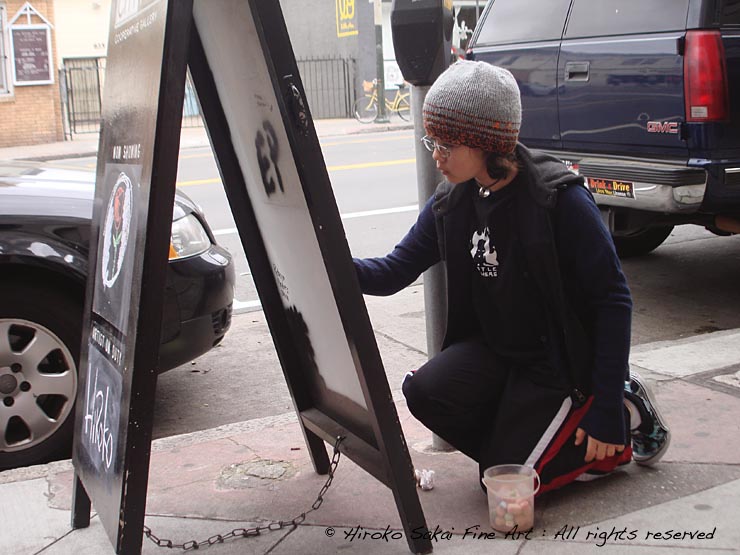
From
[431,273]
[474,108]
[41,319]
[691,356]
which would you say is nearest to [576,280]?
[474,108]

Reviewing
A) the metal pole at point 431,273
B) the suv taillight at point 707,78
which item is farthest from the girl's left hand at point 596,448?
the suv taillight at point 707,78

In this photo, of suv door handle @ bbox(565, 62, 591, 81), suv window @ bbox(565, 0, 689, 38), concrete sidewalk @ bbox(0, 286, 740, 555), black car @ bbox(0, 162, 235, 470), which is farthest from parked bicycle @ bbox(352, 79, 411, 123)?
concrete sidewalk @ bbox(0, 286, 740, 555)

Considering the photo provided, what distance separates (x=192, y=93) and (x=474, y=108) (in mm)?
22291

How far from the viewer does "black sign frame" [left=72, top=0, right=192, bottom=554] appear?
2.65 metres

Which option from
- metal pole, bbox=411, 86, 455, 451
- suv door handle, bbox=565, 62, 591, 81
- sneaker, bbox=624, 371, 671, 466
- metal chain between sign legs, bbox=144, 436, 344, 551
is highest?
suv door handle, bbox=565, 62, 591, 81

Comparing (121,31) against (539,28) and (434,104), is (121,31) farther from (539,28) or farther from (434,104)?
(539,28)

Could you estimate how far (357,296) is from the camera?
111 inches

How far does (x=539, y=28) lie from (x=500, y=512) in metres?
4.60

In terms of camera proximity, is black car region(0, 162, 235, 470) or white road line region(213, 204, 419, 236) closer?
black car region(0, 162, 235, 470)

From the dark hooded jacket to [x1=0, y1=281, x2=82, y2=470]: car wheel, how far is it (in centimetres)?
185

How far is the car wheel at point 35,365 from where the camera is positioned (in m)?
4.11

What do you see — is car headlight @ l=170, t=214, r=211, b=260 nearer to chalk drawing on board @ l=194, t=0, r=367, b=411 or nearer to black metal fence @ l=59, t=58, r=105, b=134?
chalk drawing on board @ l=194, t=0, r=367, b=411

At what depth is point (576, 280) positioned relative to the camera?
312 centimetres

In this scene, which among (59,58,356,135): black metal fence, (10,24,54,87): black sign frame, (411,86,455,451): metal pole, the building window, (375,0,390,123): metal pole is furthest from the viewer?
(59,58,356,135): black metal fence
